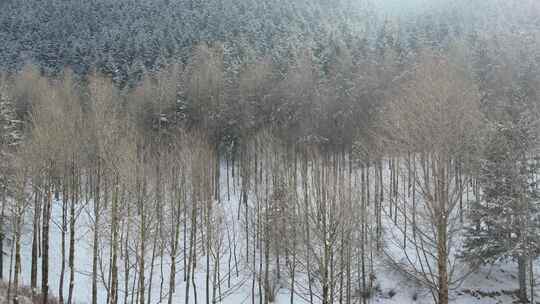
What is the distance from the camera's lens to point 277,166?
93.1ft

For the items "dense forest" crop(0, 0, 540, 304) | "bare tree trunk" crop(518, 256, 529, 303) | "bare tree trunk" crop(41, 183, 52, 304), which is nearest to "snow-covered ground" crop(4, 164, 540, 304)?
"dense forest" crop(0, 0, 540, 304)

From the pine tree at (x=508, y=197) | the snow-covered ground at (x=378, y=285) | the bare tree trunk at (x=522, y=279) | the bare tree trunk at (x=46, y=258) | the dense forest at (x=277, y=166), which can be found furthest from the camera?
the snow-covered ground at (x=378, y=285)

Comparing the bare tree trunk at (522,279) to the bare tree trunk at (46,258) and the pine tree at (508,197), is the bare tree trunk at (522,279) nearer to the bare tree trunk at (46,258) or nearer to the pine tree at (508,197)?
the pine tree at (508,197)

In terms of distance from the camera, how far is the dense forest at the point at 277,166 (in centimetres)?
1502

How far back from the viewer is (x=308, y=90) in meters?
39.6

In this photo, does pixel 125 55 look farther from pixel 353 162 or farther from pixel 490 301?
pixel 490 301

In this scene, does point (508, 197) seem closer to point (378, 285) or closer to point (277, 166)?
point (378, 285)

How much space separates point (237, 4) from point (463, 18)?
57.5 meters

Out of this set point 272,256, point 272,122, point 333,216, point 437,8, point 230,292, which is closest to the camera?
point 333,216

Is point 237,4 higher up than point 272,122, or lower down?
higher up

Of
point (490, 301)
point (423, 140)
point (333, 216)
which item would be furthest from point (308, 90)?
point (423, 140)

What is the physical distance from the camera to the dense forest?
1502cm

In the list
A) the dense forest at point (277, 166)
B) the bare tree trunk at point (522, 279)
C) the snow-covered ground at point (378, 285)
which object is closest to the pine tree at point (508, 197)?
the bare tree trunk at point (522, 279)

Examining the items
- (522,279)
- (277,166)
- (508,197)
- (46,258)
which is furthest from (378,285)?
(46,258)
